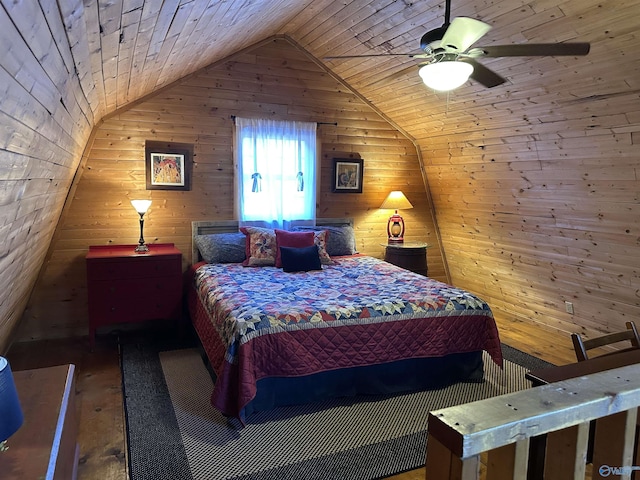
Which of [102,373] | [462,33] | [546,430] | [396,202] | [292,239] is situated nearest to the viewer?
[546,430]

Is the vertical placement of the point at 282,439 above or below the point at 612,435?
below

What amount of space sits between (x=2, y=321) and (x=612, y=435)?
10.6 ft

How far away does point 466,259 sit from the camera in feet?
16.4

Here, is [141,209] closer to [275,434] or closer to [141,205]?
[141,205]

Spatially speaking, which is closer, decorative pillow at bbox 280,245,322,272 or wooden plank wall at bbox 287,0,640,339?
wooden plank wall at bbox 287,0,640,339

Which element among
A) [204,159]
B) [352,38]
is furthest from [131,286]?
[352,38]

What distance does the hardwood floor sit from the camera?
217 centimetres

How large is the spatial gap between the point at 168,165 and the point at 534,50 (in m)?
3.08

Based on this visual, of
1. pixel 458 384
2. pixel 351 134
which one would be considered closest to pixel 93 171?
pixel 351 134

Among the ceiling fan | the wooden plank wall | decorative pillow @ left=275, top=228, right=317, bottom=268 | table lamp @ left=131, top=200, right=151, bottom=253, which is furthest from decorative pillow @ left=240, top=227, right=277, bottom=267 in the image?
the ceiling fan

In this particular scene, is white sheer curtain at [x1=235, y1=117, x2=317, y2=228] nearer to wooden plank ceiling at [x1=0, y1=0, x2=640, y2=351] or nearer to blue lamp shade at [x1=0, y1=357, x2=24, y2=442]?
wooden plank ceiling at [x1=0, y1=0, x2=640, y2=351]

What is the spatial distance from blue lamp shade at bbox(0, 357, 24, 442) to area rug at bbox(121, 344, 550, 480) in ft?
3.53

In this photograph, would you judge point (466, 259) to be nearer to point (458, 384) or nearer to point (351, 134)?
point (351, 134)

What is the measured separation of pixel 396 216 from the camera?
4.92 meters
